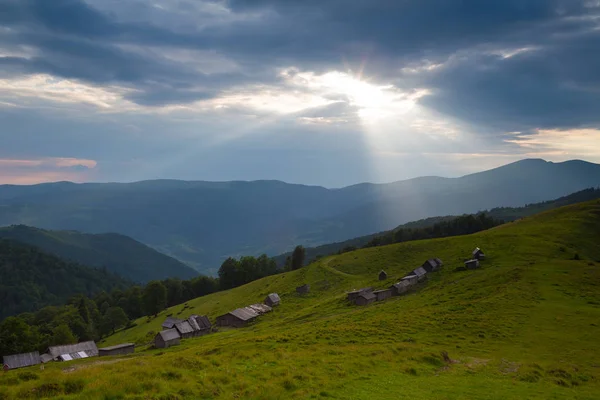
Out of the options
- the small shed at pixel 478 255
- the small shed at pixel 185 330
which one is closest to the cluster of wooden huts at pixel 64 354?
the small shed at pixel 185 330

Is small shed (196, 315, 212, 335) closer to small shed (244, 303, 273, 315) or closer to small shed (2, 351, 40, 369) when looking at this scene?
small shed (244, 303, 273, 315)

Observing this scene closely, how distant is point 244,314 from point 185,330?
426 inches

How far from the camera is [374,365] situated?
87.3 ft

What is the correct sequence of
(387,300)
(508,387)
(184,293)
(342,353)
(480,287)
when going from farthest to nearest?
1. (184,293)
2. (387,300)
3. (480,287)
4. (342,353)
5. (508,387)

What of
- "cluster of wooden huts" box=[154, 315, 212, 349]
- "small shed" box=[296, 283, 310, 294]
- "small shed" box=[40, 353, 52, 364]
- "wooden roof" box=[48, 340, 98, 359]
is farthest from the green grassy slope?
"small shed" box=[40, 353, 52, 364]

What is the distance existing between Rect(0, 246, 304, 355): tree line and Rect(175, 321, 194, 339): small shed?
38.2m

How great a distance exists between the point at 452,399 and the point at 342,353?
935 centimetres

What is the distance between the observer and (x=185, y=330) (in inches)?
2766

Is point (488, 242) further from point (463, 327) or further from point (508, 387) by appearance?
point (508, 387)

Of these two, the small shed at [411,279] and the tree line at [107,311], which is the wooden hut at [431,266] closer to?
the small shed at [411,279]

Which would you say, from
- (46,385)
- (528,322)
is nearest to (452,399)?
(46,385)

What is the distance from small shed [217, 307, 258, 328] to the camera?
69125 millimetres

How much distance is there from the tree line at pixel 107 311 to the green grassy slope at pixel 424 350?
5553 cm

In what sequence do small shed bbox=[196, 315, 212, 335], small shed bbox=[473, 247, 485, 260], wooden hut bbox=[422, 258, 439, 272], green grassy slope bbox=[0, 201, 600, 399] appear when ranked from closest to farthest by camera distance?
1. green grassy slope bbox=[0, 201, 600, 399]
2. small shed bbox=[473, 247, 485, 260]
3. wooden hut bbox=[422, 258, 439, 272]
4. small shed bbox=[196, 315, 212, 335]
